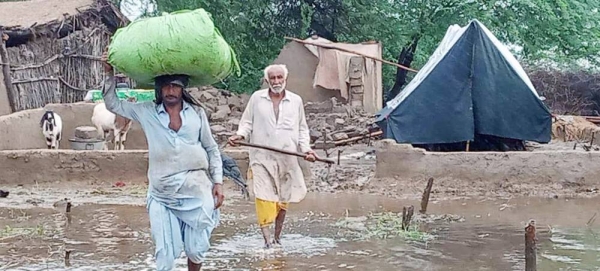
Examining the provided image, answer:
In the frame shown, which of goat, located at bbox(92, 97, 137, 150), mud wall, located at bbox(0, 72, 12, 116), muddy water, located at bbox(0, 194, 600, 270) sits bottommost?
muddy water, located at bbox(0, 194, 600, 270)

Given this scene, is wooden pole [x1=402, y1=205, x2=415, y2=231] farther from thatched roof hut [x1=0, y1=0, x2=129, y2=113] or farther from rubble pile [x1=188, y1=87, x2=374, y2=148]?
thatched roof hut [x1=0, y1=0, x2=129, y2=113]

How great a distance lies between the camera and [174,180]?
516cm

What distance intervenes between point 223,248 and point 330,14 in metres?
16.4

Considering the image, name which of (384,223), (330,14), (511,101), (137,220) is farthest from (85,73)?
(384,223)

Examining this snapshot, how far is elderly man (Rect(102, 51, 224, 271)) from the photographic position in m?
5.16

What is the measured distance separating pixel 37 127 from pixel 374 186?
18.2 ft

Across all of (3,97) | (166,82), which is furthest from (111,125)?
(166,82)

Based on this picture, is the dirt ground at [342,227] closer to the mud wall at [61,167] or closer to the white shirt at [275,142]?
the mud wall at [61,167]

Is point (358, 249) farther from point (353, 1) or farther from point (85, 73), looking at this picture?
point (353, 1)

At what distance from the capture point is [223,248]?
7555 millimetres

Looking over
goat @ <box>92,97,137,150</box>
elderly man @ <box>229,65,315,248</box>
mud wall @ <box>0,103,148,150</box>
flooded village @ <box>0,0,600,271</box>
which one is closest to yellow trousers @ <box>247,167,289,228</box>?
elderly man @ <box>229,65,315,248</box>

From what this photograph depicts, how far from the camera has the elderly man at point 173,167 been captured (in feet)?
16.9

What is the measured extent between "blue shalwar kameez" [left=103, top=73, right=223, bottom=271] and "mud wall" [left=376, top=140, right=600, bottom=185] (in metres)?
5.76

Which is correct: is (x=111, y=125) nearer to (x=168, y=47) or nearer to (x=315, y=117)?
(x=315, y=117)
